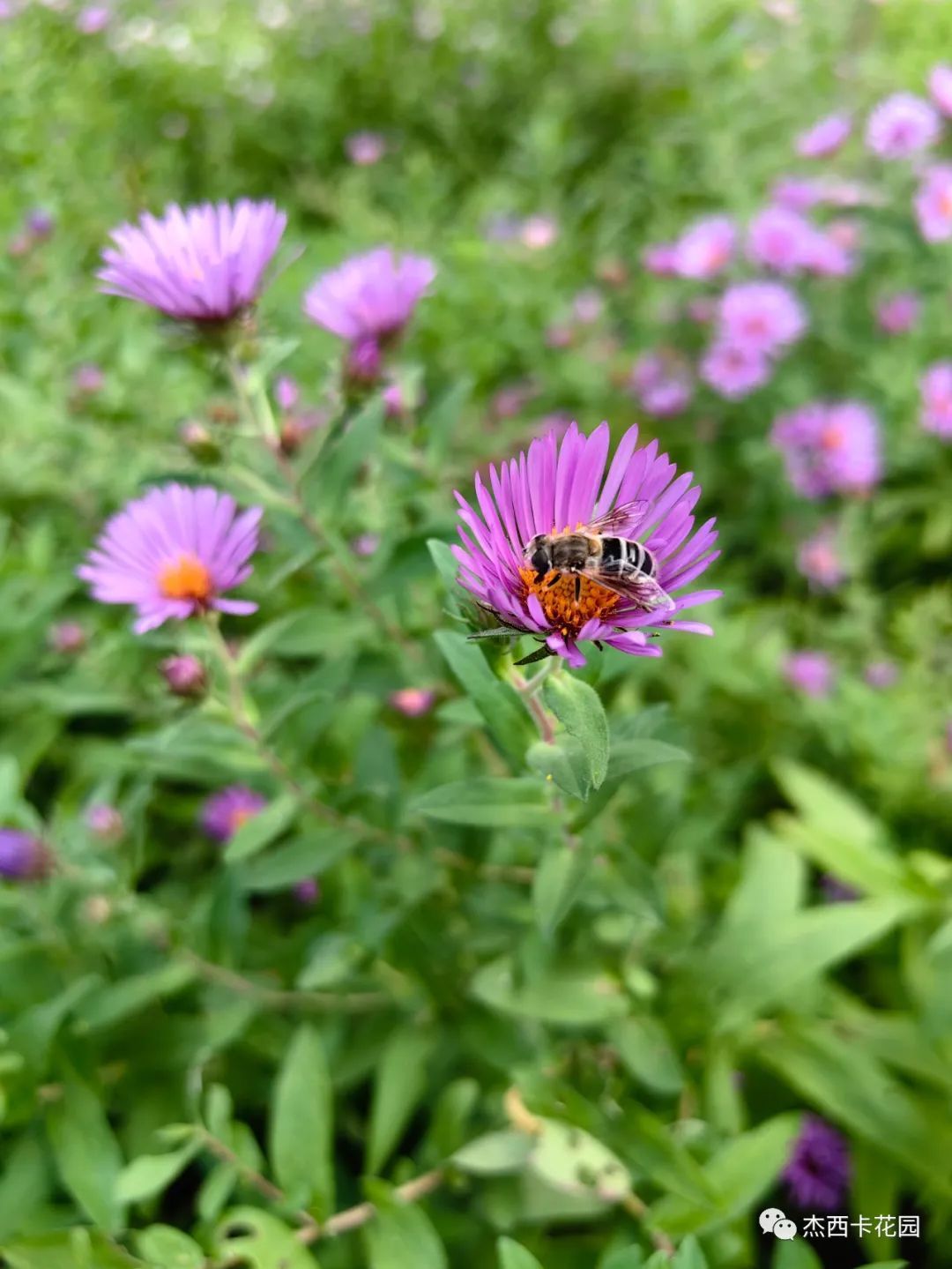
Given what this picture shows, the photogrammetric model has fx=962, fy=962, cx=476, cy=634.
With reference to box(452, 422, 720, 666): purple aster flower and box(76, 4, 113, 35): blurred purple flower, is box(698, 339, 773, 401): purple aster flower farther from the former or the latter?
box(76, 4, 113, 35): blurred purple flower

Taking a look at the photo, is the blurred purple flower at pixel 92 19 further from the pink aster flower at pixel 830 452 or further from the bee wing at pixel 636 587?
the bee wing at pixel 636 587

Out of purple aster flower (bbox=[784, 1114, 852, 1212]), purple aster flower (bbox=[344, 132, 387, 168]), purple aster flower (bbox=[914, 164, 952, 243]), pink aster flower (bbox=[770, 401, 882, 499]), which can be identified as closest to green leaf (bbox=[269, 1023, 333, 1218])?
purple aster flower (bbox=[784, 1114, 852, 1212])

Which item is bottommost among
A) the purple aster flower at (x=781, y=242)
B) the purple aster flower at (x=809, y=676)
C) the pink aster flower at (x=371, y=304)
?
the purple aster flower at (x=809, y=676)

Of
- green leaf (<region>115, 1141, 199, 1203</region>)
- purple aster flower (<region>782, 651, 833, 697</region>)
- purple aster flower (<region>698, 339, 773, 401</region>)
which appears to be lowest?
green leaf (<region>115, 1141, 199, 1203</region>)

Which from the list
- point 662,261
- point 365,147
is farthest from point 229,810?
point 365,147

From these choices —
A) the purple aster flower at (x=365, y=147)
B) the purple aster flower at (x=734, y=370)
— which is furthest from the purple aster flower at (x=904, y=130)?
the purple aster flower at (x=365, y=147)

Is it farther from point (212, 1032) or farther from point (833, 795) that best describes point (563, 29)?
point (212, 1032)
